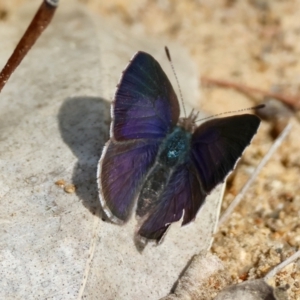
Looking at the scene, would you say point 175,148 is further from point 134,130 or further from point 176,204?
point 176,204

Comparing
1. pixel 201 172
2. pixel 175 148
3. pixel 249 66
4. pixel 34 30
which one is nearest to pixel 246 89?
pixel 249 66

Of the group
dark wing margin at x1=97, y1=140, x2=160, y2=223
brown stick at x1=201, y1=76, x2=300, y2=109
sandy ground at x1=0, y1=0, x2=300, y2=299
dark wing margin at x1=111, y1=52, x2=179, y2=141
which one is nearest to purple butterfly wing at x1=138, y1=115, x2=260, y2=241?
dark wing margin at x1=97, y1=140, x2=160, y2=223

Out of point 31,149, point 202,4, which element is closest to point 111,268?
point 31,149

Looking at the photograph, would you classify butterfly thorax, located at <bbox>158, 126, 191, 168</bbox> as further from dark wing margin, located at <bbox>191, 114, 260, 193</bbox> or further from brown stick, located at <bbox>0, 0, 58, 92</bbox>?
brown stick, located at <bbox>0, 0, 58, 92</bbox>

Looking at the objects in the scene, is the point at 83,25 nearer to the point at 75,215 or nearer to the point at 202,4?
the point at 202,4

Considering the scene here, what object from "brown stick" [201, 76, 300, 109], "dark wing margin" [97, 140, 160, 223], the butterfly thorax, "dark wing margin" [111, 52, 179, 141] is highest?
"dark wing margin" [111, 52, 179, 141]

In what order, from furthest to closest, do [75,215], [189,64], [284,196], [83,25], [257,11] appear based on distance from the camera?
[257,11] → [189,64] → [83,25] → [284,196] → [75,215]
